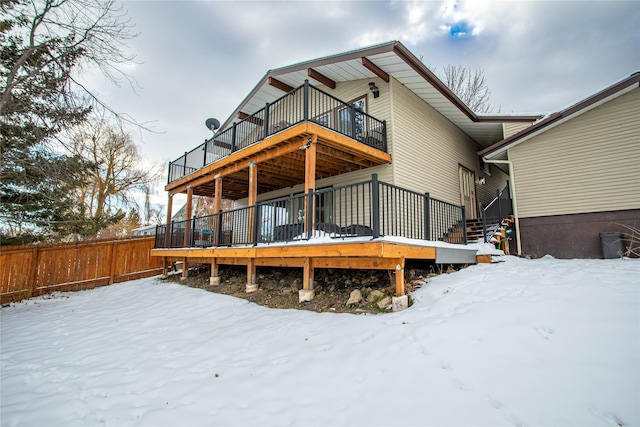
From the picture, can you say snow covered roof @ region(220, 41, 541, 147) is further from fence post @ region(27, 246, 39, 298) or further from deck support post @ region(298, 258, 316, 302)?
fence post @ region(27, 246, 39, 298)

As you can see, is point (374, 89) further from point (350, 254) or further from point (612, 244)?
point (612, 244)

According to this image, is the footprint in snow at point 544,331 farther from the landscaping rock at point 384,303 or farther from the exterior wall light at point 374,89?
the exterior wall light at point 374,89

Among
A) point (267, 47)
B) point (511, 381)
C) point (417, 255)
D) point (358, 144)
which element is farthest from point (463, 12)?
point (511, 381)

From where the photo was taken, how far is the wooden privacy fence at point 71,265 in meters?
9.81

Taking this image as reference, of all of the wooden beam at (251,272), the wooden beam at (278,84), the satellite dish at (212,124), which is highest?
the wooden beam at (278,84)

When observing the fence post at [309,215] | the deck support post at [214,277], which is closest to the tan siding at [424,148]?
the fence post at [309,215]

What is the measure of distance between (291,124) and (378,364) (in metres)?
6.09

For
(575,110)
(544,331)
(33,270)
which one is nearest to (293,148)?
(544,331)

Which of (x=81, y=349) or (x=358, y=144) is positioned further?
(x=358, y=144)

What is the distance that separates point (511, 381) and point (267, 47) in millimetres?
14882

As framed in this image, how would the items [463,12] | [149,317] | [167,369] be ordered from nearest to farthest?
[167,369] → [149,317] → [463,12]

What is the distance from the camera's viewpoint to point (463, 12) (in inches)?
622

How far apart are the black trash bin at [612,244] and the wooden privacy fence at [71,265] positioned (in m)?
15.8

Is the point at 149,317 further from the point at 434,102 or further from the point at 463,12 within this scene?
the point at 463,12
